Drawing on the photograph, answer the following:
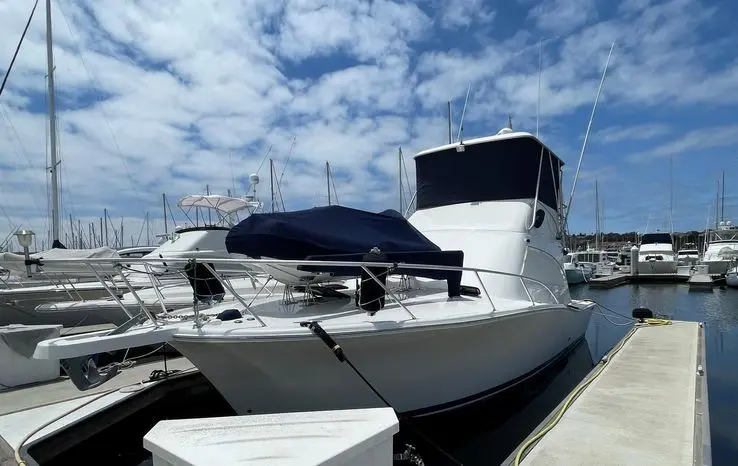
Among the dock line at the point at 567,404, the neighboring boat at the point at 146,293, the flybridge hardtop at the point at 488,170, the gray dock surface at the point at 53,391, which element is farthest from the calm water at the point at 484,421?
the flybridge hardtop at the point at 488,170

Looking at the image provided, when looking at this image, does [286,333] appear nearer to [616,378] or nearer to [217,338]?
[217,338]

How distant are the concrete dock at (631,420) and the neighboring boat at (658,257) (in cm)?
3191

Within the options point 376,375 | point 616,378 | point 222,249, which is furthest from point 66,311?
point 616,378

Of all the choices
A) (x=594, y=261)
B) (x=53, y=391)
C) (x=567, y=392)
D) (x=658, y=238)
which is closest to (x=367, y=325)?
(x=53, y=391)

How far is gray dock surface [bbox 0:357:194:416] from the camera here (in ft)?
19.7

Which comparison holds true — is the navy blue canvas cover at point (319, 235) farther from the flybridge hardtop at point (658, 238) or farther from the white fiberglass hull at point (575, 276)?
the flybridge hardtop at point (658, 238)

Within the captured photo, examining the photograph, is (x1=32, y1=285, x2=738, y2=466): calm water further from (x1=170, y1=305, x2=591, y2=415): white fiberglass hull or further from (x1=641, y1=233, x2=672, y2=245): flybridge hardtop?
(x1=641, y1=233, x2=672, y2=245): flybridge hardtop

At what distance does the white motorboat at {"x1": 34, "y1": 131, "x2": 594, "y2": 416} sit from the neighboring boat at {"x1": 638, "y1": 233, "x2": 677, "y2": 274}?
32344mm

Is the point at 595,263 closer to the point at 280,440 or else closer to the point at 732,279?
the point at 732,279

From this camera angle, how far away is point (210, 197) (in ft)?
58.2

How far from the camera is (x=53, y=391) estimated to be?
6.63 meters

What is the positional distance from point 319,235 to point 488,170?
4.55m

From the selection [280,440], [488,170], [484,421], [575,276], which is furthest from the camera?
[575,276]

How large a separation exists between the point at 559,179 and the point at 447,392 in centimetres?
653
